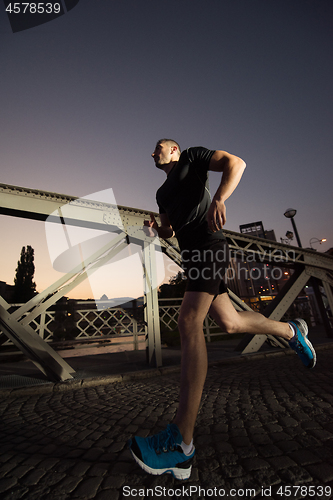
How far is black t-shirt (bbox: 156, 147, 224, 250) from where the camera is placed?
1.75 m

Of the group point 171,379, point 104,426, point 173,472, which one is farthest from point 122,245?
point 173,472

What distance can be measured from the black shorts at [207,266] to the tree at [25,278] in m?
40.5

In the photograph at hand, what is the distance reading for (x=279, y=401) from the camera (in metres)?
2.56

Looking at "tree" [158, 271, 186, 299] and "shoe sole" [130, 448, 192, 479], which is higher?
"tree" [158, 271, 186, 299]

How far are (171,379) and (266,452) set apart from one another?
2.79m

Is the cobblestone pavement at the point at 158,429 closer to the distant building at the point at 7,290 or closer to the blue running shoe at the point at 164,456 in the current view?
the blue running shoe at the point at 164,456

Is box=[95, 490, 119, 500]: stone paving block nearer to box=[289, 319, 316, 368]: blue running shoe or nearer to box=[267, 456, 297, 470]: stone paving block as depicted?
box=[267, 456, 297, 470]: stone paving block

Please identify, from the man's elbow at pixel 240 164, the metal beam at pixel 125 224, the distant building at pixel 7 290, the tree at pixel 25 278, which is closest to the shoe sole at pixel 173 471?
the man's elbow at pixel 240 164

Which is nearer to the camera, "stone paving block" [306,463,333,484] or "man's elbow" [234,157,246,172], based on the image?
"stone paving block" [306,463,333,484]

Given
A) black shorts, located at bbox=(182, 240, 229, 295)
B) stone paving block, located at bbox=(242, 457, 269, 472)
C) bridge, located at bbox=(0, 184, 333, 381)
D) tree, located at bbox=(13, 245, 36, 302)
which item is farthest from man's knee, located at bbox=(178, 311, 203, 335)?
tree, located at bbox=(13, 245, 36, 302)

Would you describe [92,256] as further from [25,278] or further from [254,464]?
[25,278]

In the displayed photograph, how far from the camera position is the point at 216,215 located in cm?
155

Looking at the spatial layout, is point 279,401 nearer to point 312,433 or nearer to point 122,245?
point 312,433

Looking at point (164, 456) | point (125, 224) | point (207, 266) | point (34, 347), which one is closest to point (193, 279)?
point (207, 266)
